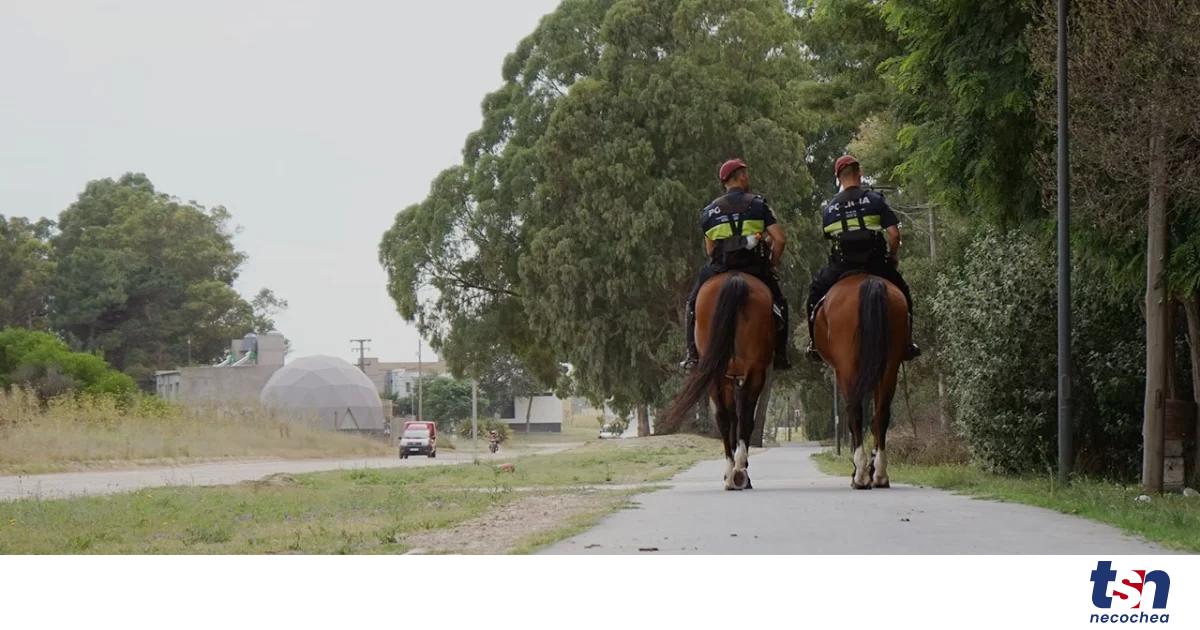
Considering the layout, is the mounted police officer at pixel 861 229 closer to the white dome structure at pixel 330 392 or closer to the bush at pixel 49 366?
the bush at pixel 49 366

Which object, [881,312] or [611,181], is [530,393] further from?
[881,312]

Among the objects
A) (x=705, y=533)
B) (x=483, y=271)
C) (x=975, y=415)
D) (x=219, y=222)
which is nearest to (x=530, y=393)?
(x=219, y=222)

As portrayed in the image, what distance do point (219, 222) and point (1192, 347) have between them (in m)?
96.7

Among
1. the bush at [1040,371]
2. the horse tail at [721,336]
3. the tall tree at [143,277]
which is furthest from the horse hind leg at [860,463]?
the tall tree at [143,277]

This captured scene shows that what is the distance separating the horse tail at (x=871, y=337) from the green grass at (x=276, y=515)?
256 cm

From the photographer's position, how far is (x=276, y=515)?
57.1ft

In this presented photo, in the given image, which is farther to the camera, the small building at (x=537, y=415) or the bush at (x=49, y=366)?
the small building at (x=537, y=415)

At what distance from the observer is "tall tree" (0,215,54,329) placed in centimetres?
8731

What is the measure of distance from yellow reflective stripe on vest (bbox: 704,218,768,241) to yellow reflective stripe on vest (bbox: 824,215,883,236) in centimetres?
62

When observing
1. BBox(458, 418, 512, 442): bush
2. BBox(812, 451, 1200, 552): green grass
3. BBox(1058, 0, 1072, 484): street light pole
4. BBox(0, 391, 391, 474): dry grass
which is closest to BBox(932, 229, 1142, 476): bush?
BBox(812, 451, 1200, 552): green grass

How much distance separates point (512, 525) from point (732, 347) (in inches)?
121

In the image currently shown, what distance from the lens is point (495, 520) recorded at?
14422mm
